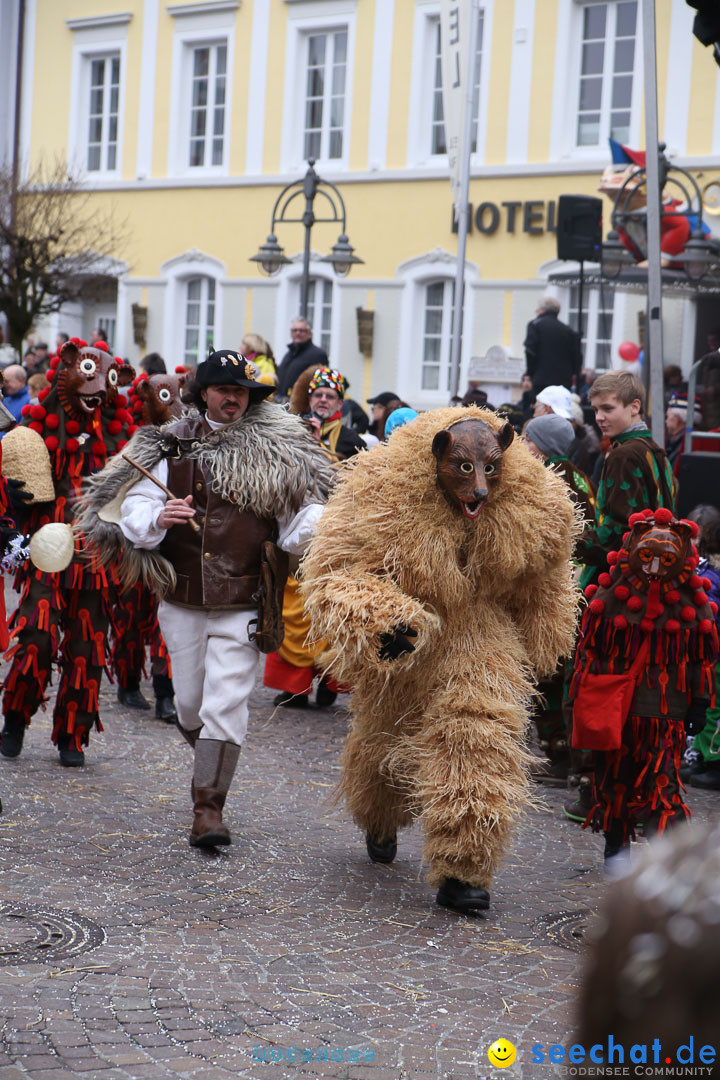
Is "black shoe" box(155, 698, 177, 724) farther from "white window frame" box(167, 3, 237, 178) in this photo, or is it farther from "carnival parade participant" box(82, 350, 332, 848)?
"white window frame" box(167, 3, 237, 178)

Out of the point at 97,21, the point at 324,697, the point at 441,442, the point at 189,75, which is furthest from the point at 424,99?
the point at 441,442

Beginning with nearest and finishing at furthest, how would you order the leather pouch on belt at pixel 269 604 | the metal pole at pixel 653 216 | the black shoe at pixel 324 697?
the leather pouch on belt at pixel 269 604 < the metal pole at pixel 653 216 < the black shoe at pixel 324 697

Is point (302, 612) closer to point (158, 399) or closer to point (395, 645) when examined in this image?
point (158, 399)

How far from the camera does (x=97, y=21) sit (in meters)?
24.2

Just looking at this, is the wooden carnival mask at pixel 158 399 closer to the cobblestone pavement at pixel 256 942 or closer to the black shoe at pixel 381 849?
the cobblestone pavement at pixel 256 942

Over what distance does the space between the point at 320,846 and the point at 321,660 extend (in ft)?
3.76

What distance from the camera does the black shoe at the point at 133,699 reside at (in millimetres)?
8398

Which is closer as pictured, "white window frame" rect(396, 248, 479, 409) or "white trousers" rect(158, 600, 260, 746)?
"white trousers" rect(158, 600, 260, 746)

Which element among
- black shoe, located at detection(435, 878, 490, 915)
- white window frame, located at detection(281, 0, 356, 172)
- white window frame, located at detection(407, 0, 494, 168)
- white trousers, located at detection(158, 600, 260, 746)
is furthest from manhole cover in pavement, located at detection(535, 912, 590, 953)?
white window frame, located at detection(281, 0, 356, 172)

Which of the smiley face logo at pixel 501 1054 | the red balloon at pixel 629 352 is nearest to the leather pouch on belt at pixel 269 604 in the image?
the smiley face logo at pixel 501 1054

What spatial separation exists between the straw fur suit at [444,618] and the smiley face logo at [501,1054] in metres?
1.06

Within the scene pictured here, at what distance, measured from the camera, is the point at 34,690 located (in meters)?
6.67

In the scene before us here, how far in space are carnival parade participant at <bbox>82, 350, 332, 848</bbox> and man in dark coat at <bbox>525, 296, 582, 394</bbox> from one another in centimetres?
820

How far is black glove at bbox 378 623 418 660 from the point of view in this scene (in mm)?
4660
